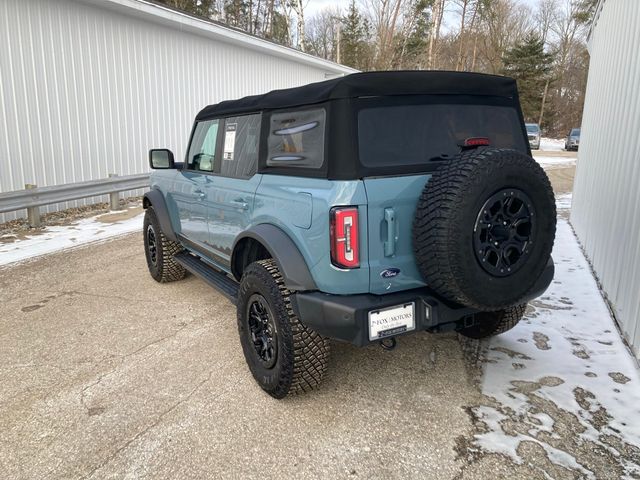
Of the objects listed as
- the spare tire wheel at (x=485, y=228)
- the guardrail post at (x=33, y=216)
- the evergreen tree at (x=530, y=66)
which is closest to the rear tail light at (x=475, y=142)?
the spare tire wheel at (x=485, y=228)

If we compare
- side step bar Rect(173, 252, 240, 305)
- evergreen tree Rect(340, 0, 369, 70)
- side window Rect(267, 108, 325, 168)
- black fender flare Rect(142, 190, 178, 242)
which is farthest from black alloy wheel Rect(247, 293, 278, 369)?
evergreen tree Rect(340, 0, 369, 70)

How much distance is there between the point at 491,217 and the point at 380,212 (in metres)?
0.57

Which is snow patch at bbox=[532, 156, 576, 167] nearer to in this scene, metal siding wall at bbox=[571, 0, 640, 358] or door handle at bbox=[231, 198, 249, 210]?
metal siding wall at bbox=[571, 0, 640, 358]

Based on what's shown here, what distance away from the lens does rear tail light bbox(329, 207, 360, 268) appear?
2.41 m

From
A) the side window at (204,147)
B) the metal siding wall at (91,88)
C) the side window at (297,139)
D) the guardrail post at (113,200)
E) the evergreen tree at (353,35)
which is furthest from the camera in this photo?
the evergreen tree at (353,35)

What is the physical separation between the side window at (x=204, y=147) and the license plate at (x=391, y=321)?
Answer: 2.20 metres

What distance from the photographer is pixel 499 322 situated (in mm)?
3436

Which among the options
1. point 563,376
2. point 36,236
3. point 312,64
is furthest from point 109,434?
point 312,64

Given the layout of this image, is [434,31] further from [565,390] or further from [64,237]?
[565,390]

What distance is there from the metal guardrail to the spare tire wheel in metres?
7.30

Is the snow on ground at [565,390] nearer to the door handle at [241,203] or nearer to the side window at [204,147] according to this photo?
the door handle at [241,203]

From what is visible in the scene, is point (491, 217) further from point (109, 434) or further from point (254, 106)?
point (109, 434)

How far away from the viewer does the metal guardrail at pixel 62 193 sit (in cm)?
746

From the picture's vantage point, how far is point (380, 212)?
97.0 inches
